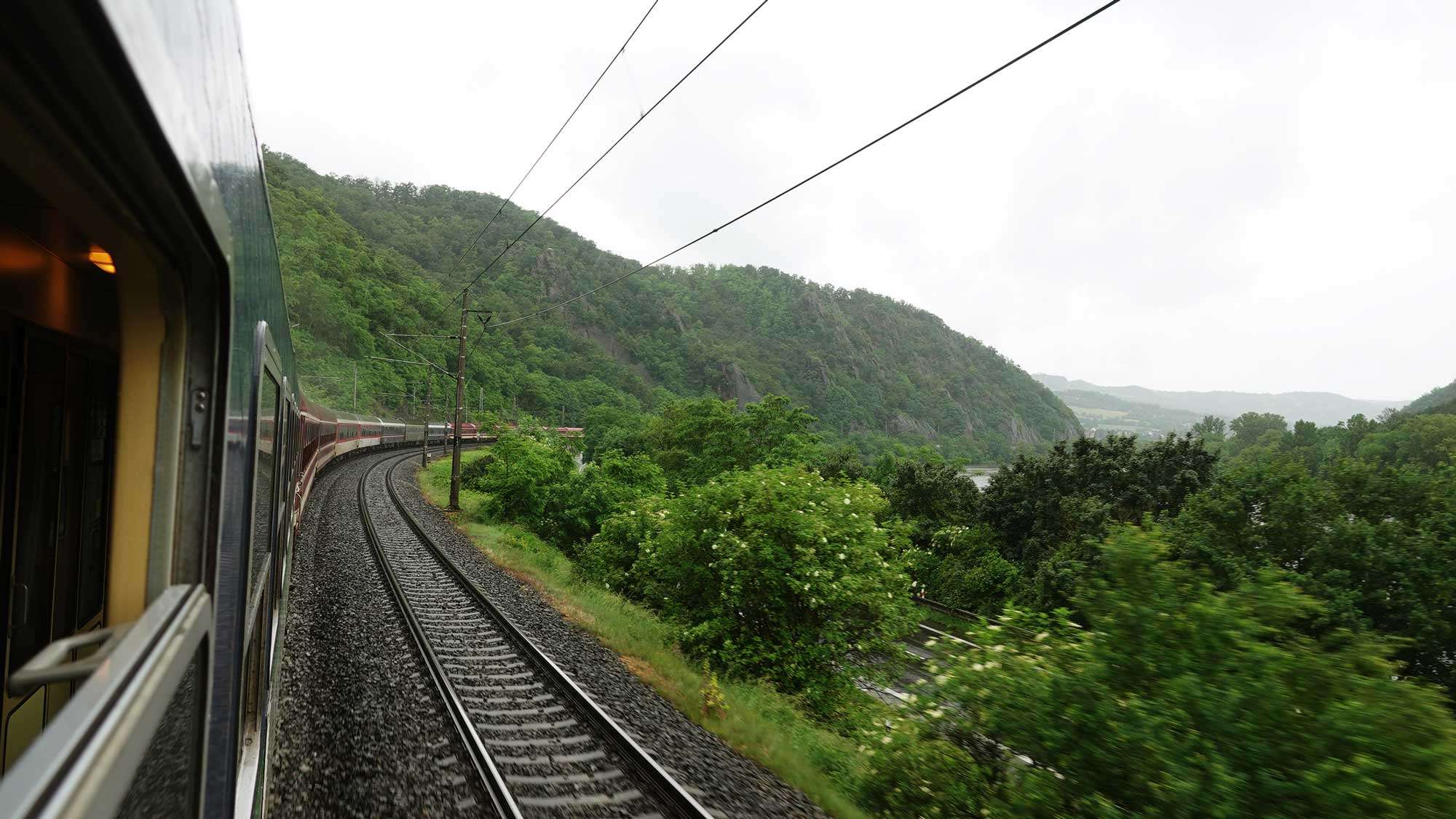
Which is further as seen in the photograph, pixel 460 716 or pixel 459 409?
pixel 459 409

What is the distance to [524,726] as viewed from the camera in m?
6.86

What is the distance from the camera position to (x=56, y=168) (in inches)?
42.0

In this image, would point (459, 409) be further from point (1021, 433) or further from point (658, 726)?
point (1021, 433)

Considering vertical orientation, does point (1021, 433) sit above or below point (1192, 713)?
above

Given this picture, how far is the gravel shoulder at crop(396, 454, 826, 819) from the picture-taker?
6152mm

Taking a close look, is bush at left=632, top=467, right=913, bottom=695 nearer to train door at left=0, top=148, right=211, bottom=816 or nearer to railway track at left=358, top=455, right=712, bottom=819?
railway track at left=358, top=455, right=712, bottom=819

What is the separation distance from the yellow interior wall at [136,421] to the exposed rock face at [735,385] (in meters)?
128

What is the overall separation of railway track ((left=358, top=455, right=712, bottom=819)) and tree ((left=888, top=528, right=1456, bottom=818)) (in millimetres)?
2471

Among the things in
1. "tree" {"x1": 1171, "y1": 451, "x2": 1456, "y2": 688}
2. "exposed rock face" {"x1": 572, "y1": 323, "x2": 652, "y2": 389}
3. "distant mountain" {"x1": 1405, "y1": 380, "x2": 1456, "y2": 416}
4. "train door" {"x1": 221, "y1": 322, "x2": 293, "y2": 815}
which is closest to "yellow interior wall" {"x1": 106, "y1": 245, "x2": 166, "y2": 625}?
"train door" {"x1": 221, "y1": 322, "x2": 293, "y2": 815}

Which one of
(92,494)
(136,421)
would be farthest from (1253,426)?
(136,421)

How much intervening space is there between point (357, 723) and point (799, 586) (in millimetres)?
6019

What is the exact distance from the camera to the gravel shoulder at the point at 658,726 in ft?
20.2

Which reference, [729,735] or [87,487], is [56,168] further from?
[729,735]

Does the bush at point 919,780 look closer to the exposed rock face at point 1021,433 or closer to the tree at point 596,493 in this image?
the tree at point 596,493
